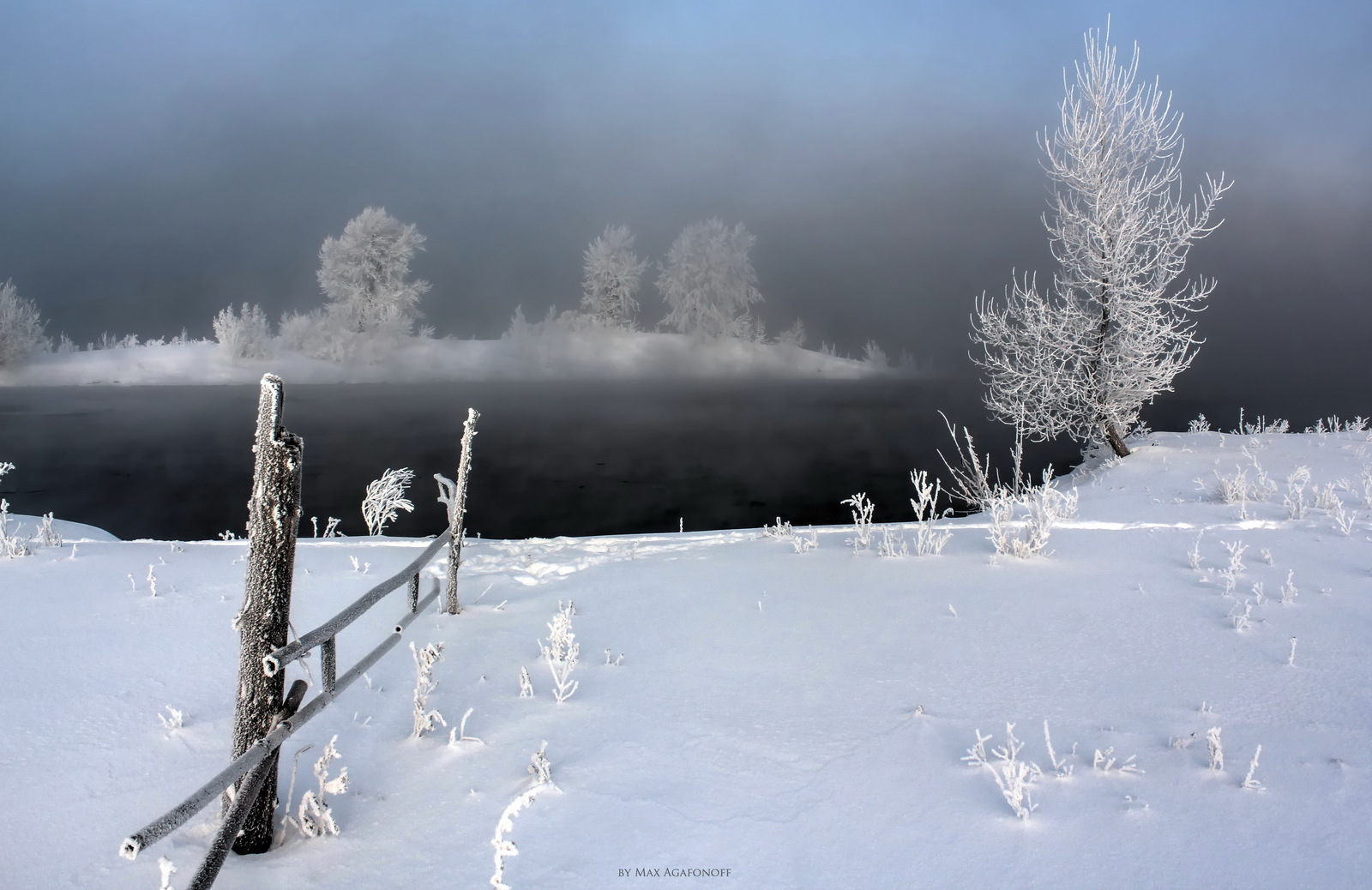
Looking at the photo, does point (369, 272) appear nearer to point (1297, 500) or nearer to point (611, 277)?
point (611, 277)

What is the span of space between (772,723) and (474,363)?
53.2 meters

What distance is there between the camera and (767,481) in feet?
59.4

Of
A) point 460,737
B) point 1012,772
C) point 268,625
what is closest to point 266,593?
point 268,625

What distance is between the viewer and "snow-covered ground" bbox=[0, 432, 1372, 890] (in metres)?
2.41

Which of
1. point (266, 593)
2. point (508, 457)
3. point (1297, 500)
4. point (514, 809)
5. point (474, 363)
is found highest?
point (474, 363)

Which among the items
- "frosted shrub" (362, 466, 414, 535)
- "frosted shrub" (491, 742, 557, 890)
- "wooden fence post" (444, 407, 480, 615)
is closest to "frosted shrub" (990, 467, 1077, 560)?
"wooden fence post" (444, 407, 480, 615)

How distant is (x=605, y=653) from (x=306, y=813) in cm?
190

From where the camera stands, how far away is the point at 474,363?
53.6 metres

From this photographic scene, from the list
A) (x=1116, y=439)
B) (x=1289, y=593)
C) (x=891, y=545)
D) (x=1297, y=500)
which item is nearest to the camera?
(x=1289, y=593)

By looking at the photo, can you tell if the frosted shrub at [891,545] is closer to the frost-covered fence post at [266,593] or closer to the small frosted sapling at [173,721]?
the frost-covered fence post at [266,593]

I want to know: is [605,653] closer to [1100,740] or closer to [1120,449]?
[1100,740]

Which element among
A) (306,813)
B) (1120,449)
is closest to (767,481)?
(1120,449)

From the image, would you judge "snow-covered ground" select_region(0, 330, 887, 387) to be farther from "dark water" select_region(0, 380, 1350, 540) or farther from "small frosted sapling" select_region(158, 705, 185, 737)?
"small frosted sapling" select_region(158, 705, 185, 737)

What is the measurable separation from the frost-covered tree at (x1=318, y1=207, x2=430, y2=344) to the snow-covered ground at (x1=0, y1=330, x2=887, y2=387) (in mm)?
3720
